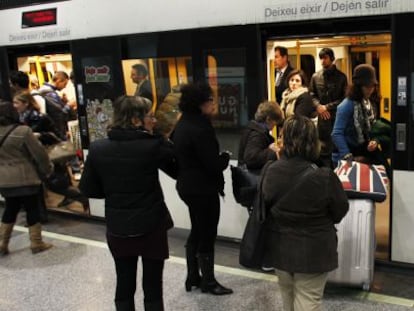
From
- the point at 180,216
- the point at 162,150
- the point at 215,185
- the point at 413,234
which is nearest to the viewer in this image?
the point at 162,150

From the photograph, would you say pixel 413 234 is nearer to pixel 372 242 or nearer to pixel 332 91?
pixel 372 242

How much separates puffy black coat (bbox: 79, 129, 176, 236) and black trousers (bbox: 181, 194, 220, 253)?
1.84ft

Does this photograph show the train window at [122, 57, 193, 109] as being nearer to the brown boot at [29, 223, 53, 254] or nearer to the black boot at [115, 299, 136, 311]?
the brown boot at [29, 223, 53, 254]

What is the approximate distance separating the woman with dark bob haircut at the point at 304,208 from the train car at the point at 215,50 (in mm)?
1277

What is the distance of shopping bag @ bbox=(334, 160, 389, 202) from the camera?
3.28 m

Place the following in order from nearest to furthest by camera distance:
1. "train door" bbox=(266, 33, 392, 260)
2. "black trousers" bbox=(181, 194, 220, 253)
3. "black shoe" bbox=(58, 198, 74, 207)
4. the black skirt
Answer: the black skirt → "black trousers" bbox=(181, 194, 220, 253) → "black shoe" bbox=(58, 198, 74, 207) → "train door" bbox=(266, 33, 392, 260)

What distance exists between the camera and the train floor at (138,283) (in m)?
3.36

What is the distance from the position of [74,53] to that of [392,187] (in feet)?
10.6

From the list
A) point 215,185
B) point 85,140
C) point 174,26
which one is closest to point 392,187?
point 215,185

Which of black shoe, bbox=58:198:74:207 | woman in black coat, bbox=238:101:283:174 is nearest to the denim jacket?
woman in black coat, bbox=238:101:283:174

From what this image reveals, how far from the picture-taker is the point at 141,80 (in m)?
4.75

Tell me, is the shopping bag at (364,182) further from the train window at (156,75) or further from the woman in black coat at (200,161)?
the train window at (156,75)

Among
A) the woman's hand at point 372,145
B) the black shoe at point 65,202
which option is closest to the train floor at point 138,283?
the woman's hand at point 372,145

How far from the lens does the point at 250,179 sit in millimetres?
3375
